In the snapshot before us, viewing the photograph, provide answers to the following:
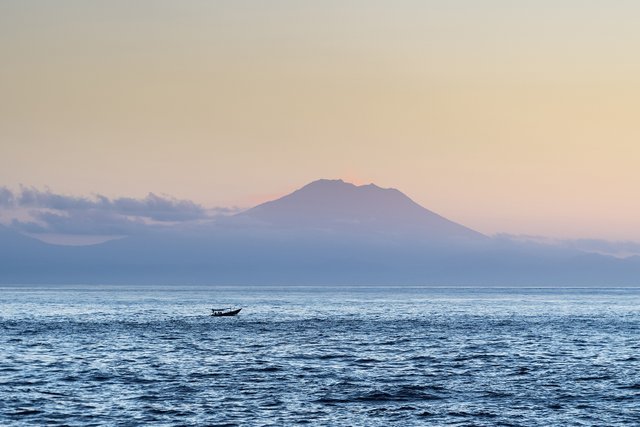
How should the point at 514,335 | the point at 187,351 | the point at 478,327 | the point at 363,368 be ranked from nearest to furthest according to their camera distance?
the point at 363,368, the point at 187,351, the point at 514,335, the point at 478,327

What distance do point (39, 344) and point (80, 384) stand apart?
3428 cm

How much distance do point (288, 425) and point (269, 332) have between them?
2717 inches

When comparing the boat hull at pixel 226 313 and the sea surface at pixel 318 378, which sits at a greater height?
the boat hull at pixel 226 313

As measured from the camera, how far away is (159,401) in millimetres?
54406

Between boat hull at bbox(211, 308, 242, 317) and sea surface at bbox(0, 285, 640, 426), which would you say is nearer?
sea surface at bbox(0, 285, 640, 426)

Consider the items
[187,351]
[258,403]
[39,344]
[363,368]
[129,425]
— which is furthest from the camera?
[39,344]

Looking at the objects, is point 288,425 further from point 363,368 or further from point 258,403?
point 363,368

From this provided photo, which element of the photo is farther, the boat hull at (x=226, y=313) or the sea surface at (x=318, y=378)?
the boat hull at (x=226, y=313)

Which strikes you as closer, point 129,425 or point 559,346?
point 129,425

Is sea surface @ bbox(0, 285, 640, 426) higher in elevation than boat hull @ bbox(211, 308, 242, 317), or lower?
lower

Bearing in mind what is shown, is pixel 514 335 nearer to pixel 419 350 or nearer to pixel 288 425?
pixel 419 350

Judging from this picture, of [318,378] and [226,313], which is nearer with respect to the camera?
[318,378]

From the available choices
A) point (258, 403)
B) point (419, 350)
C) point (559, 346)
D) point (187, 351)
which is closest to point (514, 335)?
point (559, 346)

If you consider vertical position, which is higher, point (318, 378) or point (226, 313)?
point (226, 313)
